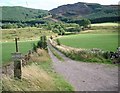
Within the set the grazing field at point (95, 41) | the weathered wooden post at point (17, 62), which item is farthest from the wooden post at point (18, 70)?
the grazing field at point (95, 41)

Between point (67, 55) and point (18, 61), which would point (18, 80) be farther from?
point (67, 55)

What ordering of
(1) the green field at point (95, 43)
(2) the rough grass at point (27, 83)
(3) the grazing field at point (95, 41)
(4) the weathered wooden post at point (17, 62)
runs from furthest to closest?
(3) the grazing field at point (95, 41) → (1) the green field at point (95, 43) → (4) the weathered wooden post at point (17, 62) → (2) the rough grass at point (27, 83)

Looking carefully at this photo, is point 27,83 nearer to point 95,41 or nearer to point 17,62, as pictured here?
point 17,62

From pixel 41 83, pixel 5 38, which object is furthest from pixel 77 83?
pixel 5 38

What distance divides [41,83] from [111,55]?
71.7 ft

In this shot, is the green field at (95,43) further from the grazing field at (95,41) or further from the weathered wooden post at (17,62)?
the weathered wooden post at (17,62)

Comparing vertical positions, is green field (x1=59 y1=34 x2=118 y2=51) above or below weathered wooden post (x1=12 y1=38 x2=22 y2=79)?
below

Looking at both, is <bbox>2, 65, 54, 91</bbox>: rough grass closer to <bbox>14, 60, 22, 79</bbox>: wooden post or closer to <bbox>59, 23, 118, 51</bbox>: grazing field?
<bbox>14, 60, 22, 79</bbox>: wooden post

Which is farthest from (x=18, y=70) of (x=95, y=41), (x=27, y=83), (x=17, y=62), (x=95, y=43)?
(x=95, y=41)

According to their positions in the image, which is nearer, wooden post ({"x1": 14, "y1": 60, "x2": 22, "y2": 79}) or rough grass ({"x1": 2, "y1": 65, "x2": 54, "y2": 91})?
rough grass ({"x1": 2, "y1": 65, "x2": 54, "y2": 91})

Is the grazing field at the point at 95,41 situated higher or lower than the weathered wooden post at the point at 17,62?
lower

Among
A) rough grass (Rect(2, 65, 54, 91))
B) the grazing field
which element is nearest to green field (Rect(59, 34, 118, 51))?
the grazing field

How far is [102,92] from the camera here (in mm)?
16141

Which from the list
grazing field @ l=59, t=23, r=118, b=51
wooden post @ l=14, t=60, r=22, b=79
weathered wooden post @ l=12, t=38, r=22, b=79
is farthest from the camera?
grazing field @ l=59, t=23, r=118, b=51
